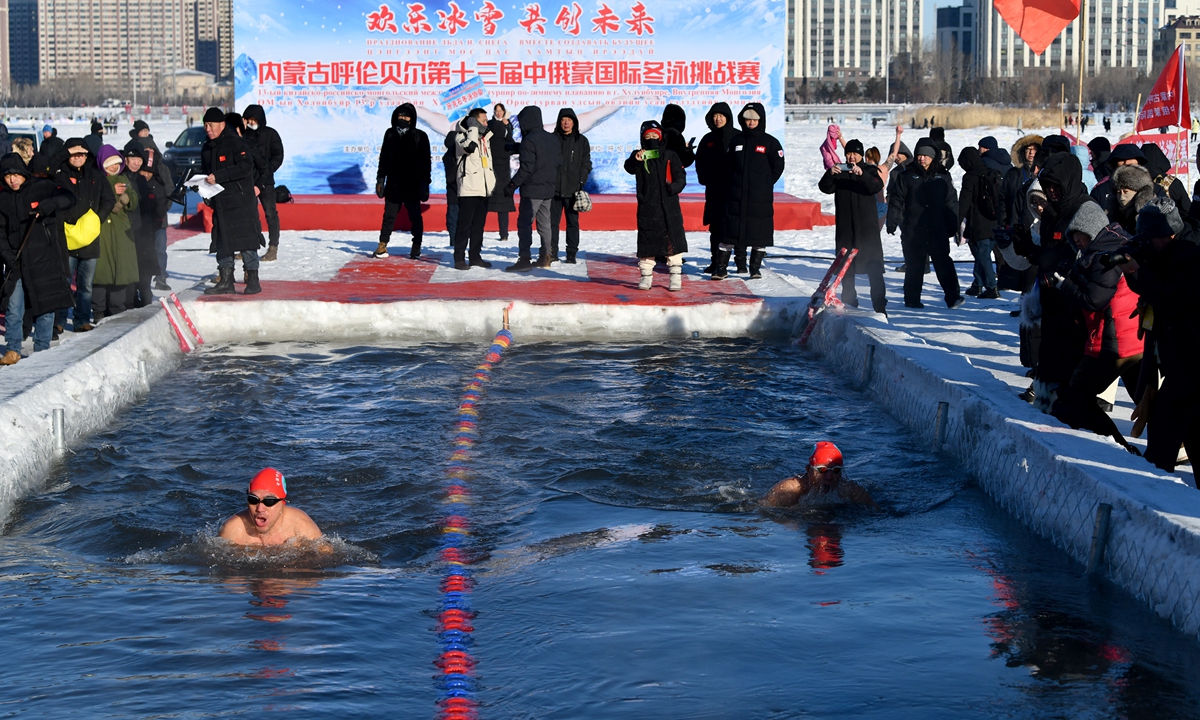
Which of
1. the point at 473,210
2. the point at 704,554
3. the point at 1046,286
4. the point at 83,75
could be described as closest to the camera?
the point at 704,554

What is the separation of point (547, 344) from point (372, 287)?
2615mm

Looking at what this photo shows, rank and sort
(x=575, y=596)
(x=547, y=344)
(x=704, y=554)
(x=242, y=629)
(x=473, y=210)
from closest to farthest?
(x=242, y=629), (x=575, y=596), (x=704, y=554), (x=547, y=344), (x=473, y=210)

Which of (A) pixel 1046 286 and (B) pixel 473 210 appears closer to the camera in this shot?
(A) pixel 1046 286

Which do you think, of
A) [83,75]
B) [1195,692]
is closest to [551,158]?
[1195,692]

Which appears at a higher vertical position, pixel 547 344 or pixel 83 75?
pixel 83 75

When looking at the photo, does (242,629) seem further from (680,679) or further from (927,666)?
(927,666)

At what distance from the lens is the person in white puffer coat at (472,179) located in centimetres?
1532

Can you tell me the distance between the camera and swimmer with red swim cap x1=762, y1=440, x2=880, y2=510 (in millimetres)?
7645

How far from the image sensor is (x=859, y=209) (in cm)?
1234

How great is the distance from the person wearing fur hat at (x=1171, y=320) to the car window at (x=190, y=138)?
89.5 ft

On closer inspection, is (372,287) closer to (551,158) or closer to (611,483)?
(551,158)

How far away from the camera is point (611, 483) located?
27.7 feet

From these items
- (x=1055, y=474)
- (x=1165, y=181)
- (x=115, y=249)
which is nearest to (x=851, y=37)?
(x=1165, y=181)

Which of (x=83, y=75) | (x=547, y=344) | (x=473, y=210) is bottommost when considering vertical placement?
(x=547, y=344)
